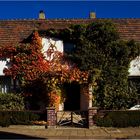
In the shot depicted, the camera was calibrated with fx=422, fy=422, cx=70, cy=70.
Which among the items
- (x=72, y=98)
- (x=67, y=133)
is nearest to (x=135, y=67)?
(x=72, y=98)

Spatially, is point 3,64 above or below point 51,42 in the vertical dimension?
below

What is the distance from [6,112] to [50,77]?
374cm

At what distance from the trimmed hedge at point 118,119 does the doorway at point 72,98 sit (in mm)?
5207

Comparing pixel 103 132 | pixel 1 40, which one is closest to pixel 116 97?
pixel 103 132

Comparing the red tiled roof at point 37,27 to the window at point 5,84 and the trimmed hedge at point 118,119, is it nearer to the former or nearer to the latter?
the window at point 5,84

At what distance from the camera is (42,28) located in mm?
29109

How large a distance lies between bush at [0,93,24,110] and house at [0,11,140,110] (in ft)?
3.10

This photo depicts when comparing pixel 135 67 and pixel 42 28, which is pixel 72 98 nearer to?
pixel 135 67

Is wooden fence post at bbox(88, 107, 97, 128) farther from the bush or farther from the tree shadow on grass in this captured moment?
the bush

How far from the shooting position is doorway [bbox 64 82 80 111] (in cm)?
2741

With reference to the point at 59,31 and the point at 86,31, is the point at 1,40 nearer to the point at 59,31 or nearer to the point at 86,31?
the point at 59,31

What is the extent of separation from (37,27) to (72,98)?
5678 mm

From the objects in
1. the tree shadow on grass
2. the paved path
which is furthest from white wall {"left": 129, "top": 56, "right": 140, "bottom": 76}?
the tree shadow on grass

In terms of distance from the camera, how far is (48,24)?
97.2ft
